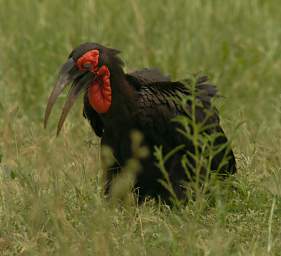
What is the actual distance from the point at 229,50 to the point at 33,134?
8.13 feet

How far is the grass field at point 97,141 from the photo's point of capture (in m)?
4.53

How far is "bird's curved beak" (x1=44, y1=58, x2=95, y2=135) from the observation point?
5211 mm

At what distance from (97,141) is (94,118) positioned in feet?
1.55

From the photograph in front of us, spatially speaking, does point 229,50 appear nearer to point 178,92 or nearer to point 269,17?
point 269,17

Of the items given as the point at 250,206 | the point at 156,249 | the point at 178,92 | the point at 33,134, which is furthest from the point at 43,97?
the point at 156,249

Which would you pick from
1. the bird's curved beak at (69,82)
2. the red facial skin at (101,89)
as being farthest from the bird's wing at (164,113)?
the bird's curved beak at (69,82)

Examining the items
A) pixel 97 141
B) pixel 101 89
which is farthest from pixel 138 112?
pixel 97 141

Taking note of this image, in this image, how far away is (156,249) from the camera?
450 cm

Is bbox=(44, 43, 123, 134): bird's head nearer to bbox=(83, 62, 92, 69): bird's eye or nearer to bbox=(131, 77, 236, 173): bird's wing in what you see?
bbox=(83, 62, 92, 69): bird's eye

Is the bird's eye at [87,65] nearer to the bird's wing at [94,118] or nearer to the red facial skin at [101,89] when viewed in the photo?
the red facial skin at [101,89]

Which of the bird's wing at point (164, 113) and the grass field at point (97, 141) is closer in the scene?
the grass field at point (97, 141)

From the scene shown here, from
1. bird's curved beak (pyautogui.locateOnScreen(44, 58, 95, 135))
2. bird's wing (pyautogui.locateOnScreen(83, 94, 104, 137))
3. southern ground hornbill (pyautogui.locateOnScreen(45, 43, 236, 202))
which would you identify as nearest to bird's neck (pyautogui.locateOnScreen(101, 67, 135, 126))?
southern ground hornbill (pyautogui.locateOnScreen(45, 43, 236, 202))

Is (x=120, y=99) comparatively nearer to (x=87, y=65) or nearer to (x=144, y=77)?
(x=87, y=65)

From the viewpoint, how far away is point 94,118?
5844 millimetres
